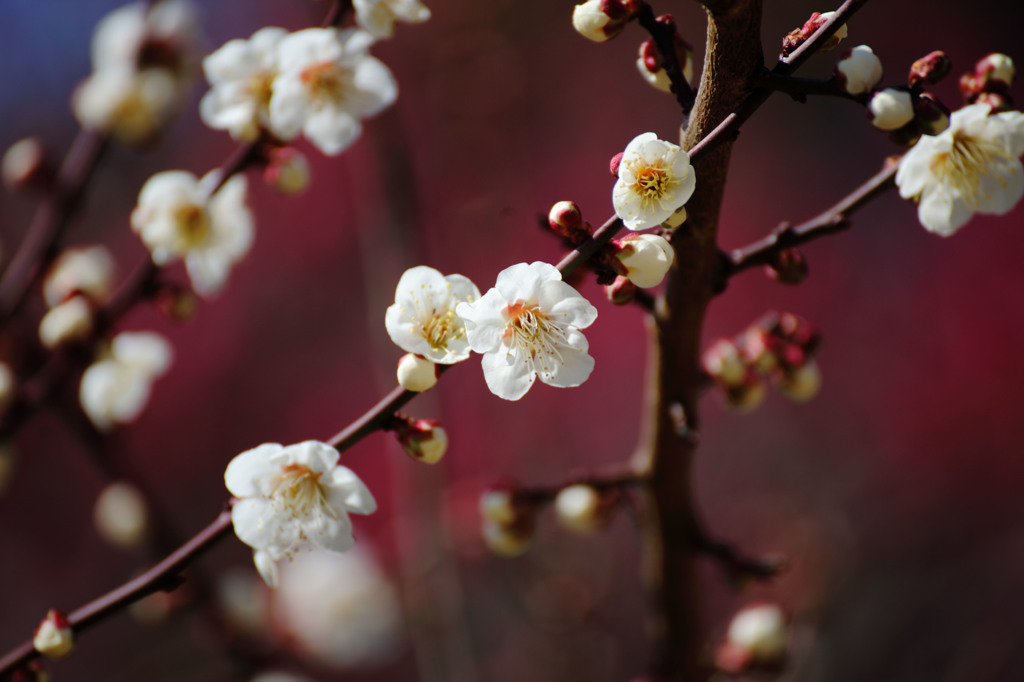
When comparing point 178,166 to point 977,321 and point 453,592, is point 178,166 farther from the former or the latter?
point 977,321

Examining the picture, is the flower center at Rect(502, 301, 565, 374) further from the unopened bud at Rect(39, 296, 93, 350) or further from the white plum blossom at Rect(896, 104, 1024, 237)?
the unopened bud at Rect(39, 296, 93, 350)

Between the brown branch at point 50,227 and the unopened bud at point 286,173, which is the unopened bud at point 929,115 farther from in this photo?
the brown branch at point 50,227

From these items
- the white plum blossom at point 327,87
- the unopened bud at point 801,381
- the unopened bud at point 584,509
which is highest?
the white plum blossom at point 327,87

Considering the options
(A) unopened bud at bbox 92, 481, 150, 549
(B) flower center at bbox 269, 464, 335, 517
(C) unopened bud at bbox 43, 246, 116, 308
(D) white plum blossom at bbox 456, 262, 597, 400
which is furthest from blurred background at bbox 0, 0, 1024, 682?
(D) white plum blossom at bbox 456, 262, 597, 400

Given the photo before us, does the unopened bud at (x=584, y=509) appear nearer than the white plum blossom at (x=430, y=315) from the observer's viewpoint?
No

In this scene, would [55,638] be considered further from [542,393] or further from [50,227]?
[542,393]

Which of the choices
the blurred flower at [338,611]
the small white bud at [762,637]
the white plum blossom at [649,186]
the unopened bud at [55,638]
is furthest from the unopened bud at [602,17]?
the blurred flower at [338,611]
